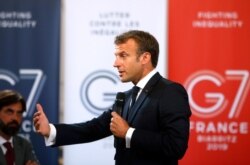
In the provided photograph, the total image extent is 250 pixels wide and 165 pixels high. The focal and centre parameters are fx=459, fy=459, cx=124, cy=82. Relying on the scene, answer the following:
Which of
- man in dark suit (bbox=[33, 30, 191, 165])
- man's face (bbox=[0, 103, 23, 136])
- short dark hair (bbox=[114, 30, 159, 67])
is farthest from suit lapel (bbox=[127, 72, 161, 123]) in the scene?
man's face (bbox=[0, 103, 23, 136])

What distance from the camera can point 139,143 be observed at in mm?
2068

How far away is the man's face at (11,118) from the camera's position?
3348 millimetres

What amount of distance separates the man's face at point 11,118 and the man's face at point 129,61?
1366 millimetres

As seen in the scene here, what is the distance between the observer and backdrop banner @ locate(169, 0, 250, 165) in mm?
4348

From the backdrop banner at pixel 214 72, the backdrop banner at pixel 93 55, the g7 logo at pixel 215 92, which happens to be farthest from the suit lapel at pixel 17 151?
the g7 logo at pixel 215 92

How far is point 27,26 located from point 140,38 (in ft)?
7.39

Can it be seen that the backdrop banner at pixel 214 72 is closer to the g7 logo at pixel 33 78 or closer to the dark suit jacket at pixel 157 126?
the g7 logo at pixel 33 78

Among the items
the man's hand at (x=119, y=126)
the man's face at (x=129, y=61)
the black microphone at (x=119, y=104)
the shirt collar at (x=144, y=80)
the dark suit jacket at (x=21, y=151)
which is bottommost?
the dark suit jacket at (x=21, y=151)

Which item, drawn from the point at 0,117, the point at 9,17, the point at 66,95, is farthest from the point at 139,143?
the point at 9,17

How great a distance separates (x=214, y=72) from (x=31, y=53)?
1.74m

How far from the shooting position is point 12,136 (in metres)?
3.35

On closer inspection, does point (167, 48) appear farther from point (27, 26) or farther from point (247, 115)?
point (27, 26)

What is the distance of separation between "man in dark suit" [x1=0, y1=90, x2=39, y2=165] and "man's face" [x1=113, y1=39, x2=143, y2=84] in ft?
4.09

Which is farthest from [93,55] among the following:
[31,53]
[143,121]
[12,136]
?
[143,121]
